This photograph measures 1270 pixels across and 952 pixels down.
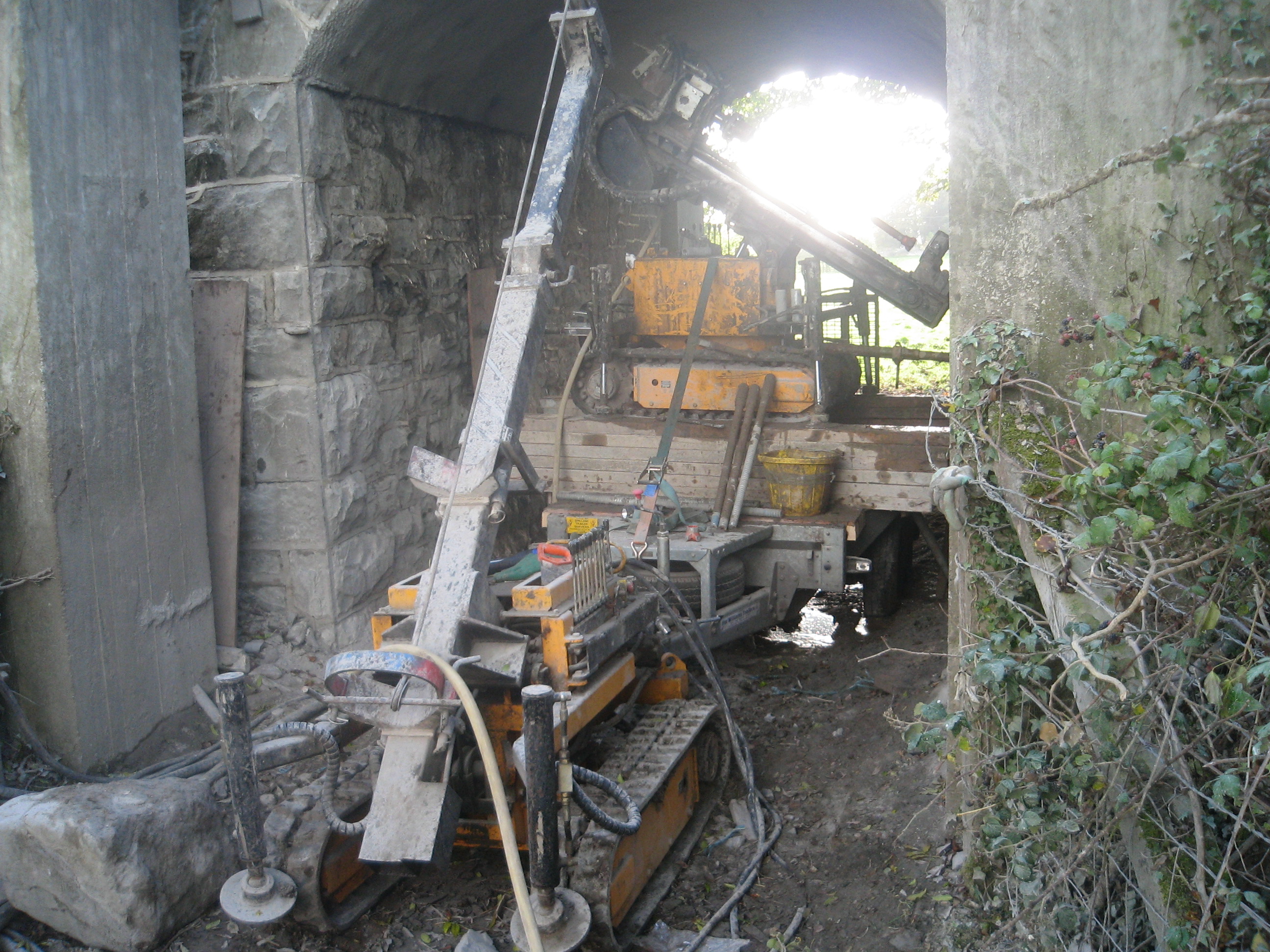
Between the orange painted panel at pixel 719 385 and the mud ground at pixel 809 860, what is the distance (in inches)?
70.6

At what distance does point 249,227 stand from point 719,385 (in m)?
3.17

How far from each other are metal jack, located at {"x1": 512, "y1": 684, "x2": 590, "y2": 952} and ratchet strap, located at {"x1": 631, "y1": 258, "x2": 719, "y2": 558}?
2.78 metres

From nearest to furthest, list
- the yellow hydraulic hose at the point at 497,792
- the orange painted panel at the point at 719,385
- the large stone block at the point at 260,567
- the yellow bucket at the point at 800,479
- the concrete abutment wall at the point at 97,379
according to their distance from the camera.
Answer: the yellow hydraulic hose at the point at 497,792, the concrete abutment wall at the point at 97,379, the large stone block at the point at 260,567, the yellow bucket at the point at 800,479, the orange painted panel at the point at 719,385

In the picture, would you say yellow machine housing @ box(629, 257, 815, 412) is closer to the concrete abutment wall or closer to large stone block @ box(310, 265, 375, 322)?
large stone block @ box(310, 265, 375, 322)

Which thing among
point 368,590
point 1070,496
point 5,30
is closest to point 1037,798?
point 1070,496

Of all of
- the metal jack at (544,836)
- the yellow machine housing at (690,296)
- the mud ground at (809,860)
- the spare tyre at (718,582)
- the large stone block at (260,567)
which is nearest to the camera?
the metal jack at (544,836)

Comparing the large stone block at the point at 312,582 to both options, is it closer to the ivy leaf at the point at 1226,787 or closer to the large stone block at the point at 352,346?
the large stone block at the point at 352,346

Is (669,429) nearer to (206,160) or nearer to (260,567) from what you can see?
(260,567)

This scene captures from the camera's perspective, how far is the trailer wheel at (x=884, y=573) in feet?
23.1

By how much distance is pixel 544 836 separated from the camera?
114 inches

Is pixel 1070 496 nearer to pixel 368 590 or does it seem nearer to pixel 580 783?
pixel 580 783

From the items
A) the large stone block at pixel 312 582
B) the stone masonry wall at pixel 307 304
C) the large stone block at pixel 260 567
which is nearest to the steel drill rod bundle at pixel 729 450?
the stone masonry wall at pixel 307 304

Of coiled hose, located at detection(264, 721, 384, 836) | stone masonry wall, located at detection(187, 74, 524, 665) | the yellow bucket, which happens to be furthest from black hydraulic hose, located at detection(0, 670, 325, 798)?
the yellow bucket

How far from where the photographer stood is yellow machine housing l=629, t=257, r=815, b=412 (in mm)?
6934
